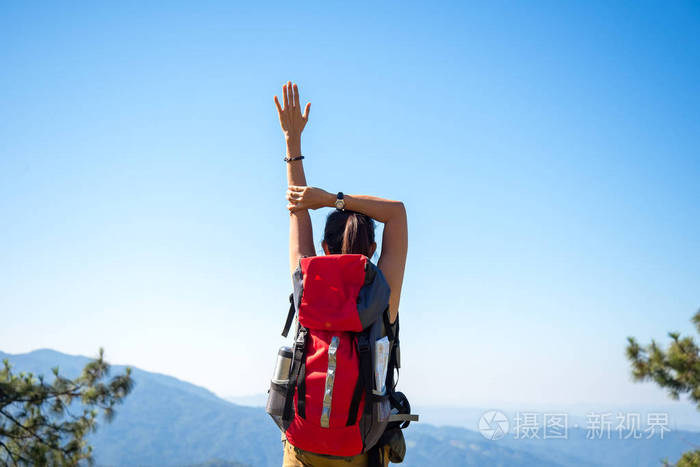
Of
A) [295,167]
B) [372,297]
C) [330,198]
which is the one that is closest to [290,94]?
[295,167]

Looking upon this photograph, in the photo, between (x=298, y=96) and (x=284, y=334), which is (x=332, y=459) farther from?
(x=298, y=96)

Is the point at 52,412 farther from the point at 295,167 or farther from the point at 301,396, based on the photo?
the point at 301,396

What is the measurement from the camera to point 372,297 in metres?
2.20

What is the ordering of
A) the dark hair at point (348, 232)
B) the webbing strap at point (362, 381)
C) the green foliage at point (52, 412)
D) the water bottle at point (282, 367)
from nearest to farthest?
1. the webbing strap at point (362, 381)
2. the water bottle at point (282, 367)
3. the dark hair at point (348, 232)
4. the green foliage at point (52, 412)

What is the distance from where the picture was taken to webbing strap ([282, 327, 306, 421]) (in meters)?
2.19

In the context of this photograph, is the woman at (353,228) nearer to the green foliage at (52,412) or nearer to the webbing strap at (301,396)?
the webbing strap at (301,396)

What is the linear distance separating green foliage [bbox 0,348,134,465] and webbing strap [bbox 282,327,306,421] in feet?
36.8

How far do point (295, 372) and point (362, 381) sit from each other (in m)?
0.28

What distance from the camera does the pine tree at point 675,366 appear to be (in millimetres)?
13070

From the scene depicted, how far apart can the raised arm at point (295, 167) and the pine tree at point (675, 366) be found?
517 inches
